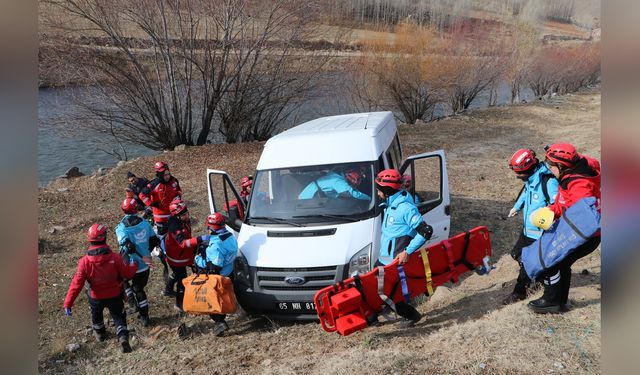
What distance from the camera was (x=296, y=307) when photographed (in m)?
5.24

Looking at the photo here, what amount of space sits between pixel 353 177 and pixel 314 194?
58 cm

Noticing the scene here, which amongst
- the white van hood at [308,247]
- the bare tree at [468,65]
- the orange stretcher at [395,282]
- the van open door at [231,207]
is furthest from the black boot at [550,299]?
the bare tree at [468,65]

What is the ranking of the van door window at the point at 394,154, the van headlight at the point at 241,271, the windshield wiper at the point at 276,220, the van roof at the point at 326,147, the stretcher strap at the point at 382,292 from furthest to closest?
the van door window at the point at 394,154 < the van roof at the point at 326,147 < the windshield wiper at the point at 276,220 < the van headlight at the point at 241,271 < the stretcher strap at the point at 382,292

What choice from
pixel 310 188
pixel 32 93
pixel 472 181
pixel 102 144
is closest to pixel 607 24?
pixel 32 93

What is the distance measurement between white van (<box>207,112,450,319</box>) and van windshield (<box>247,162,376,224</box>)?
1cm

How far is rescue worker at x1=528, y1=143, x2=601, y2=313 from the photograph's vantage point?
13.9ft

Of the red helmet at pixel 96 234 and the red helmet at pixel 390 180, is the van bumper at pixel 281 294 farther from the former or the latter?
the red helmet at pixel 96 234

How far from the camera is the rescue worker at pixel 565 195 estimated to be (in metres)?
4.24

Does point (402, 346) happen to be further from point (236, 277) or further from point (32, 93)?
point (32, 93)

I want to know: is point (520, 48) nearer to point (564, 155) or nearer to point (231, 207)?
point (231, 207)

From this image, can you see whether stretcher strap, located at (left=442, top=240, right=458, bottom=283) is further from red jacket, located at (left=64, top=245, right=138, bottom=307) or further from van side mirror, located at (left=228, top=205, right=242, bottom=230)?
red jacket, located at (left=64, top=245, right=138, bottom=307)

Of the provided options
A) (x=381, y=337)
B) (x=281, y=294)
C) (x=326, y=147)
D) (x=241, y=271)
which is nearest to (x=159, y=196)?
(x=241, y=271)

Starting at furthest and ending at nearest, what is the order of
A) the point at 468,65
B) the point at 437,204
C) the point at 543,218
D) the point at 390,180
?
the point at 468,65 < the point at 437,204 < the point at 390,180 < the point at 543,218

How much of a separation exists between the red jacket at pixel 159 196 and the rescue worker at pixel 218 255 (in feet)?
8.03
